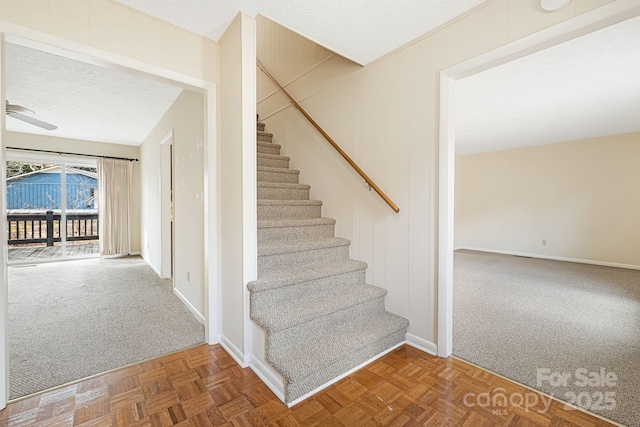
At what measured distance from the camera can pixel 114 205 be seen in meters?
Answer: 5.75

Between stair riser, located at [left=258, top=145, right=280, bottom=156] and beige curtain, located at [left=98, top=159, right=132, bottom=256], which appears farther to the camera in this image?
beige curtain, located at [left=98, top=159, right=132, bottom=256]

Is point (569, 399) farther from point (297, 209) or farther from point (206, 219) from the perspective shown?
point (206, 219)

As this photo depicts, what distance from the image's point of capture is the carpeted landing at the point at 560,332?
1637 millimetres

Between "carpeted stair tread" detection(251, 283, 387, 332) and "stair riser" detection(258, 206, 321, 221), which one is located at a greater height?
"stair riser" detection(258, 206, 321, 221)

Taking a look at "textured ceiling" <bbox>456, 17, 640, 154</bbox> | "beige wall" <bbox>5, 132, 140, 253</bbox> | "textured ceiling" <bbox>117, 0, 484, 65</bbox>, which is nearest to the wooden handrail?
"textured ceiling" <bbox>117, 0, 484, 65</bbox>

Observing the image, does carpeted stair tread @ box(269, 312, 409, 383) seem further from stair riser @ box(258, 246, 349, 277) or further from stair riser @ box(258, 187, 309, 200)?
stair riser @ box(258, 187, 309, 200)

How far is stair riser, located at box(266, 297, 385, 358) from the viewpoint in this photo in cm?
168

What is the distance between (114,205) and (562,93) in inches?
300

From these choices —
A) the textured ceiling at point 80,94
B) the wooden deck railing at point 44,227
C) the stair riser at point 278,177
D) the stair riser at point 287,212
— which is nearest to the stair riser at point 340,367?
the stair riser at point 287,212

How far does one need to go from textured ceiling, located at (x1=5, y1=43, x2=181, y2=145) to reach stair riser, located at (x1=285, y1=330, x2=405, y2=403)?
9.61 feet

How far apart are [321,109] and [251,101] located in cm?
130

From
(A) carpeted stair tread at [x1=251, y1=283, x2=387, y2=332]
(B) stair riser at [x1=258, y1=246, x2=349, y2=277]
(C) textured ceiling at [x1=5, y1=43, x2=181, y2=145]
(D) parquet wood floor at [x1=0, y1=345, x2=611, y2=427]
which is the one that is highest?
(C) textured ceiling at [x1=5, y1=43, x2=181, y2=145]

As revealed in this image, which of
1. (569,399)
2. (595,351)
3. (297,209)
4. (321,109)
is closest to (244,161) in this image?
(297,209)

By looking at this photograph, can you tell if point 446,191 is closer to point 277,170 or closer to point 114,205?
point 277,170
